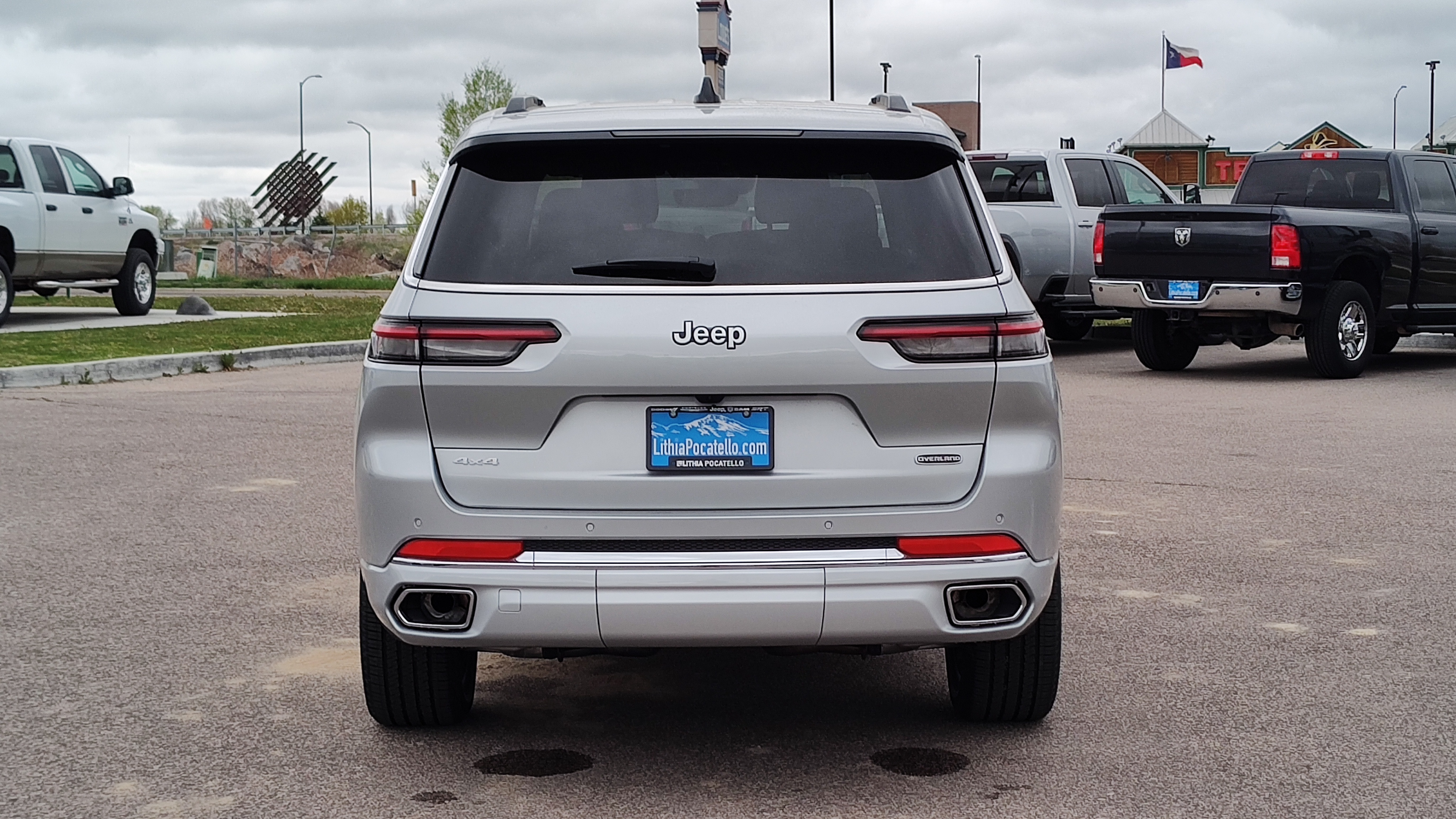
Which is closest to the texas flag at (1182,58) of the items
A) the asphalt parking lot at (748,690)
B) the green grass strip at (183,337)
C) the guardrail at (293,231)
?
the guardrail at (293,231)

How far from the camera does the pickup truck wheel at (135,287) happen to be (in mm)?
21281

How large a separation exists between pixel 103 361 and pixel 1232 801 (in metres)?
12.2

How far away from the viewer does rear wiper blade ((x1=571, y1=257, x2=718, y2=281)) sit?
3869mm

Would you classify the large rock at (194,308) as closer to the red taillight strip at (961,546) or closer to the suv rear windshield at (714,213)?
the suv rear windshield at (714,213)

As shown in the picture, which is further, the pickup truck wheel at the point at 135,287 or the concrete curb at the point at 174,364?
the pickup truck wheel at the point at 135,287

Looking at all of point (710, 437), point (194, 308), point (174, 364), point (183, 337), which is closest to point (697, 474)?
point (710, 437)

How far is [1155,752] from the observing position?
4.22 metres

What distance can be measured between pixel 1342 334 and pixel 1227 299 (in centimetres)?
119

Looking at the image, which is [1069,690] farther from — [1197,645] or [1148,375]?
[1148,375]

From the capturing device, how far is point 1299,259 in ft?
44.8

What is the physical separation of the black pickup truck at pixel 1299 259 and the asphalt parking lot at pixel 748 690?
5.42 m

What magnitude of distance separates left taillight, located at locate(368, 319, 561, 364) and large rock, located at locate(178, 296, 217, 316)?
1910 cm

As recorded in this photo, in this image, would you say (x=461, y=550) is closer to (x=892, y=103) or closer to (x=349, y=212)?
(x=892, y=103)

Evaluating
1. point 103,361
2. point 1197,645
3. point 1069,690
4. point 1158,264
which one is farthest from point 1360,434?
point 103,361
